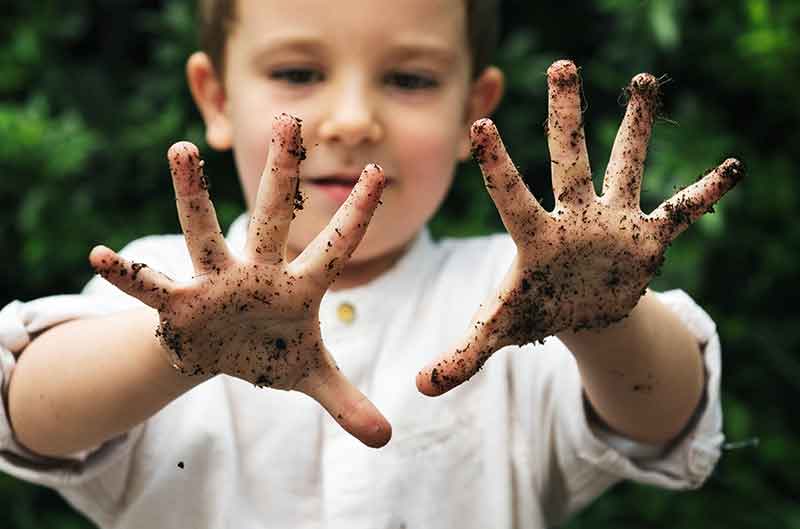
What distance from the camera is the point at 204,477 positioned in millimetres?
1446

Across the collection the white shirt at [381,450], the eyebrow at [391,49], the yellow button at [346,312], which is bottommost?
the white shirt at [381,450]

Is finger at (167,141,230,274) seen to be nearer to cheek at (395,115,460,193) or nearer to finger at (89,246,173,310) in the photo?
finger at (89,246,173,310)

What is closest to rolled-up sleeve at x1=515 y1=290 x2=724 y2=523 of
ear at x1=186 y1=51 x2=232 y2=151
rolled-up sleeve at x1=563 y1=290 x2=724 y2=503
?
rolled-up sleeve at x1=563 y1=290 x2=724 y2=503

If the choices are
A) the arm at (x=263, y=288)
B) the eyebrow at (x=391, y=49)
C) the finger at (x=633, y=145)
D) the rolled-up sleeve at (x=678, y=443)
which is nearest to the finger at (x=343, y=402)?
the arm at (x=263, y=288)

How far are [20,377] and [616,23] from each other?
4.52 feet

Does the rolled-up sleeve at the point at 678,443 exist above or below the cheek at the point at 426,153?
below

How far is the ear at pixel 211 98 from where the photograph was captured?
5.55ft

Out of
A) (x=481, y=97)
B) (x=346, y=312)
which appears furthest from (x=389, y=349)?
(x=481, y=97)

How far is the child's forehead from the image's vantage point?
143 cm

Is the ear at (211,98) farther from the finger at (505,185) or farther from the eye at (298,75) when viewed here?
the finger at (505,185)

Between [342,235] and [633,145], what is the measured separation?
13.0 inches

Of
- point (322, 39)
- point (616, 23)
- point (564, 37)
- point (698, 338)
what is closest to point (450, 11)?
point (322, 39)

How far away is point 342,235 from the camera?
1.06 meters

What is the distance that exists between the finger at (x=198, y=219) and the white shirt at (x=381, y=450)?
1.29ft
